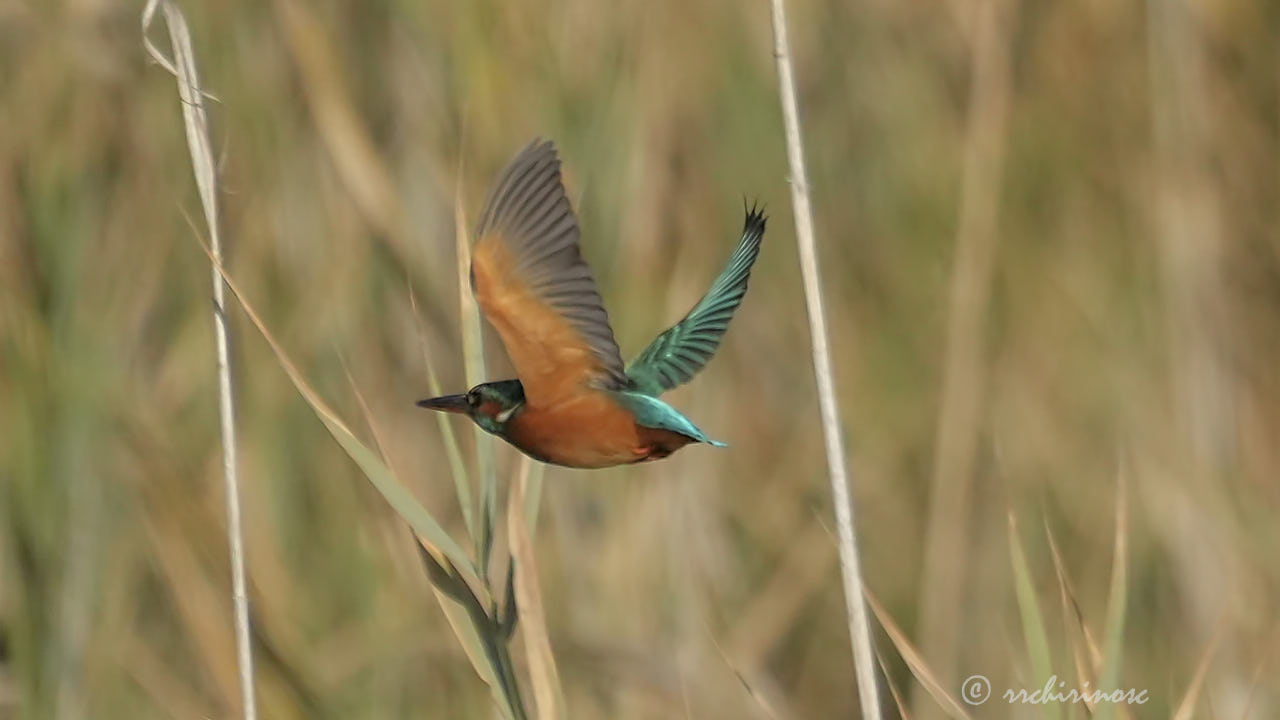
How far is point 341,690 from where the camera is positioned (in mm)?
1044

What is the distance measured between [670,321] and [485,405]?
519 mm

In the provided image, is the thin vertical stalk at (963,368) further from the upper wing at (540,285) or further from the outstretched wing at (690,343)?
the upper wing at (540,285)

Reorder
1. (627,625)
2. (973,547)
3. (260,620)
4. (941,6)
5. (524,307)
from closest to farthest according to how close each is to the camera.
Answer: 1. (524,307)
2. (260,620)
3. (627,625)
4. (973,547)
5. (941,6)

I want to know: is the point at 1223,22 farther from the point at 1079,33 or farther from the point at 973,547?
the point at 973,547

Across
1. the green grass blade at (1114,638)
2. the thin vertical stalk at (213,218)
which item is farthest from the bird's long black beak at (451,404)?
the green grass blade at (1114,638)

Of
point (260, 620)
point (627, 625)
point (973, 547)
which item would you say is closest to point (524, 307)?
point (260, 620)

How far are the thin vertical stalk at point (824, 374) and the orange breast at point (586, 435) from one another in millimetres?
72

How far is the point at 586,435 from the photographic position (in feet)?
2.32

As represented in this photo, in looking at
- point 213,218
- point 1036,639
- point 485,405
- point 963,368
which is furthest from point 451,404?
point 963,368

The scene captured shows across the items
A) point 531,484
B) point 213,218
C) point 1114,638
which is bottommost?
point 1114,638

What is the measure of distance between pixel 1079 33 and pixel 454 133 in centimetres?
71

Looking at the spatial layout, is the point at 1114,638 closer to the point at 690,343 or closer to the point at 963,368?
the point at 690,343

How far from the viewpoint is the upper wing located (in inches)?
26.9

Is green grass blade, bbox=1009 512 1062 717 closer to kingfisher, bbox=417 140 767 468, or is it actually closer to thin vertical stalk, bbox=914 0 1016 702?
kingfisher, bbox=417 140 767 468
